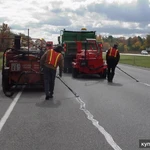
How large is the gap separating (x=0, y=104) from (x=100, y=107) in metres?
2.90

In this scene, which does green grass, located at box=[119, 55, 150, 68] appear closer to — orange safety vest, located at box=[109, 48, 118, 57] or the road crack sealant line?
orange safety vest, located at box=[109, 48, 118, 57]

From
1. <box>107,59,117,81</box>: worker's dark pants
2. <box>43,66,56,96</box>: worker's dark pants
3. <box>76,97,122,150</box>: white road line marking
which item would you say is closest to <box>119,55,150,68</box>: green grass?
<box>107,59,117,81</box>: worker's dark pants

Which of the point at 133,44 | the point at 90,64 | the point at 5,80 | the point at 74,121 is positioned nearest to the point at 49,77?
the point at 5,80

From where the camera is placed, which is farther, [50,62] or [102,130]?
[50,62]

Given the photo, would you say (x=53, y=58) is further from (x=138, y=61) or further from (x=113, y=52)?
(x=138, y=61)

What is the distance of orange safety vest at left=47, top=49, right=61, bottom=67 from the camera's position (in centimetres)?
1177

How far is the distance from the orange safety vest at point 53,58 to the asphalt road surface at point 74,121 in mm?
1143

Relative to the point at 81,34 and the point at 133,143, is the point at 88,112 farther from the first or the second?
the point at 81,34

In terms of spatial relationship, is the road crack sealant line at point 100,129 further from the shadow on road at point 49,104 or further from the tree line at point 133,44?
the tree line at point 133,44

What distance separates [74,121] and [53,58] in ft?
13.5

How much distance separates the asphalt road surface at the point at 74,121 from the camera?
6.24m

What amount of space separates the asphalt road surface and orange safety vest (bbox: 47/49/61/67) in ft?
3.75

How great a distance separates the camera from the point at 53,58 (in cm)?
1181

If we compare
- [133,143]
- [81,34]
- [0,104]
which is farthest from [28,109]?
[81,34]
